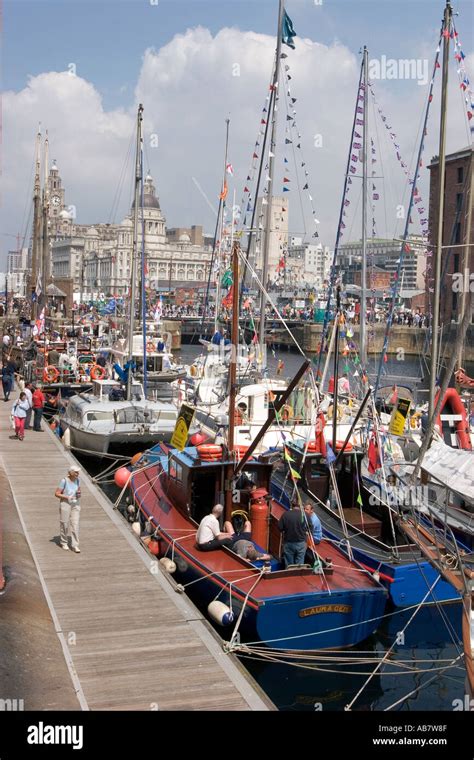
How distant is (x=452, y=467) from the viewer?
18.9 metres

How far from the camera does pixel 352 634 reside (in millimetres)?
14023

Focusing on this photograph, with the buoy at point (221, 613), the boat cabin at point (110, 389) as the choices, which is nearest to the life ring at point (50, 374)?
the boat cabin at point (110, 389)

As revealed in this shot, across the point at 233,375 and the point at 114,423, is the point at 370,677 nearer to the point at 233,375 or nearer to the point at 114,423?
the point at 233,375

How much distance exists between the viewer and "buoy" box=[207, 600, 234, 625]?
13656 millimetres

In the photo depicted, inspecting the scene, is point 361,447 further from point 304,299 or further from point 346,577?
point 304,299

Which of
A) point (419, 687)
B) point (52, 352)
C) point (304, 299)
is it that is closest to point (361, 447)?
point (419, 687)

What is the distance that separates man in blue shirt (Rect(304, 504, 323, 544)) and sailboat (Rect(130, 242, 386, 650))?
250mm

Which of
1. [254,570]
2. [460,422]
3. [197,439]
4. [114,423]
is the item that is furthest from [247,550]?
[114,423]

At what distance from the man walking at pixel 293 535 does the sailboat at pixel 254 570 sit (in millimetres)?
264

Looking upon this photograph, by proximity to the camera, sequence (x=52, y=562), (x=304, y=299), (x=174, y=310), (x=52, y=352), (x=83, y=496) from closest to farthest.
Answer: (x=52, y=562) < (x=83, y=496) < (x=52, y=352) < (x=174, y=310) < (x=304, y=299)

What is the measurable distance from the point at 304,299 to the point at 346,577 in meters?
137

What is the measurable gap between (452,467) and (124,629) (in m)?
9.55

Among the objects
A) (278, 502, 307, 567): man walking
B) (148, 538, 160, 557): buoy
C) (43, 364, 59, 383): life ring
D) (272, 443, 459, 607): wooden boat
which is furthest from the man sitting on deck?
(43, 364, 59, 383): life ring
